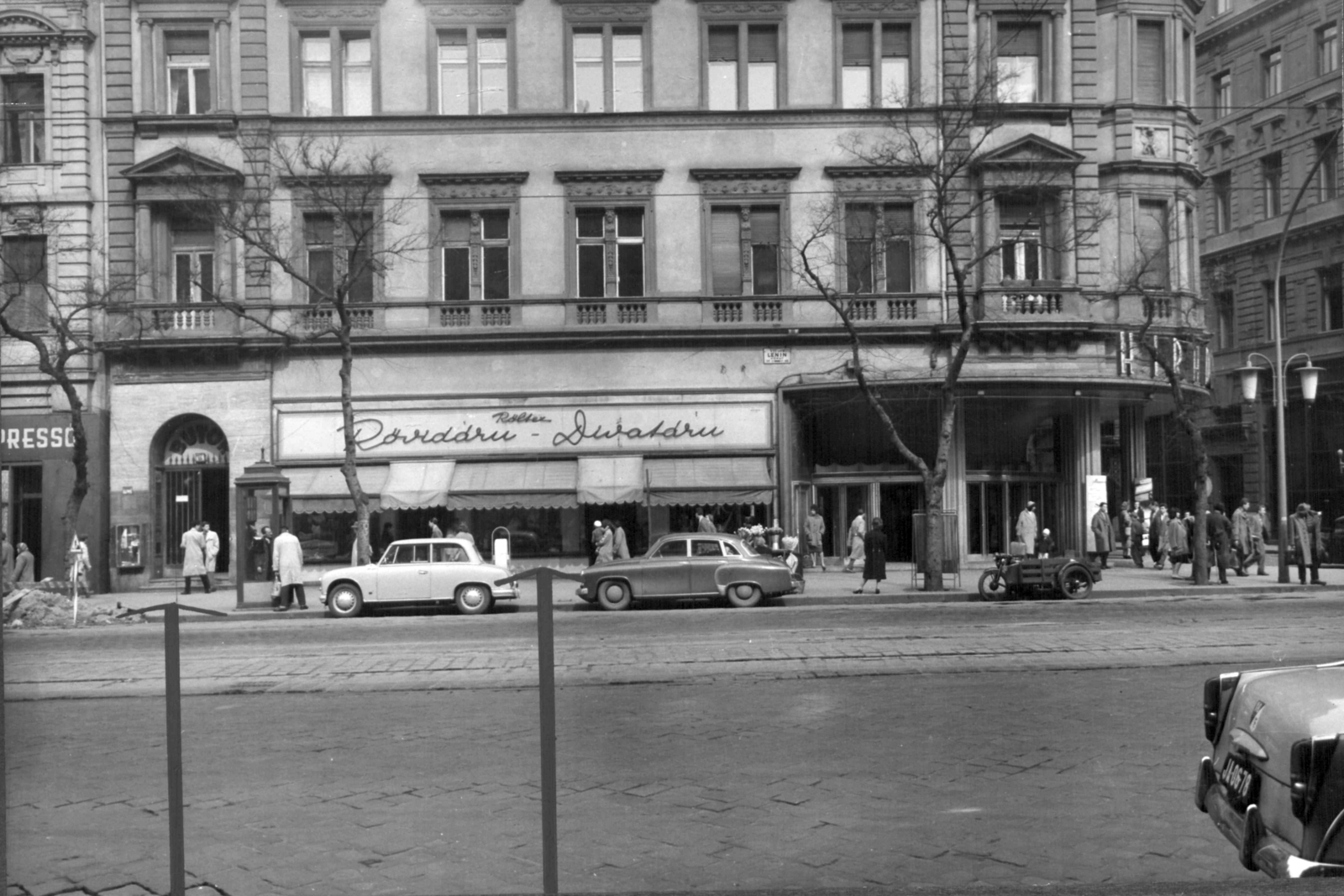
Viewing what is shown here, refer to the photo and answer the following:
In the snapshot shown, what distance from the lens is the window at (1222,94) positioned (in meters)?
8.04

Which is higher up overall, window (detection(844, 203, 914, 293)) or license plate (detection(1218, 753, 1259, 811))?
window (detection(844, 203, 914, 293))

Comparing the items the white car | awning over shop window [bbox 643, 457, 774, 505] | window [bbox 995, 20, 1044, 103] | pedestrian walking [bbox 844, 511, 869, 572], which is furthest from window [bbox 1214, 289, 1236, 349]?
the white car

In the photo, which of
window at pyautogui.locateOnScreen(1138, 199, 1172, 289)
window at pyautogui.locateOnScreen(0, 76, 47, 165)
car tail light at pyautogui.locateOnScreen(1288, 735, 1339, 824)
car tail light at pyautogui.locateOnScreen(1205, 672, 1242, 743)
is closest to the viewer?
car tail light at pyautogui.locateOnScreen(1288, 735, 1339, 824)

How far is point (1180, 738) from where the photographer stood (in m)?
7.61

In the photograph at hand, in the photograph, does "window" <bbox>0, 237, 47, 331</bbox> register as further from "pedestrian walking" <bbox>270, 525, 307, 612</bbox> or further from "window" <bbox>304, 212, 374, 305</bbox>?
"pedestrian walking" <bbox>270, 525, 307, 612</bbox>

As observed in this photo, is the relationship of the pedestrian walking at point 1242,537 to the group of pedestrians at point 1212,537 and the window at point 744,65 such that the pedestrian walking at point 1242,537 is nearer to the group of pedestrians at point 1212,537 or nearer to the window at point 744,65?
the group of pedestrians at point 1212,537

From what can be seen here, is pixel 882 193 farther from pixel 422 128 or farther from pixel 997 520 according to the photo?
pixel 422 128

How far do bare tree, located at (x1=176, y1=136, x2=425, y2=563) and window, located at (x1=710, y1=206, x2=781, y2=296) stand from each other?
708 cm

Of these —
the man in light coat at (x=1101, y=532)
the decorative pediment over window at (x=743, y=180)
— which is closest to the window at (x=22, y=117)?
the decorative pediment over window at (x=743, y=180)

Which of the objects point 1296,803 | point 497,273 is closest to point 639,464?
point 497,273

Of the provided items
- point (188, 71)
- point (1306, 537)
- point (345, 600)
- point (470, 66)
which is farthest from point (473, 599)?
point (1306, 537)

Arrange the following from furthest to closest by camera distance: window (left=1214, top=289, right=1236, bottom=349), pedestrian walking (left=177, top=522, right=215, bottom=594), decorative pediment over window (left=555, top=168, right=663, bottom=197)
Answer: pedestrian walking (left=177, top=522, right=215, bottom=594) < decorative pediment over window (left=555, top=168, right=663, bottom=197) < window (left=1214, top=289, right=1236, bottom=349)

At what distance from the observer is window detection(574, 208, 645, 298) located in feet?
73.9

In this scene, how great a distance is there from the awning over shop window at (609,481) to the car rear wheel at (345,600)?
19.8 ft
